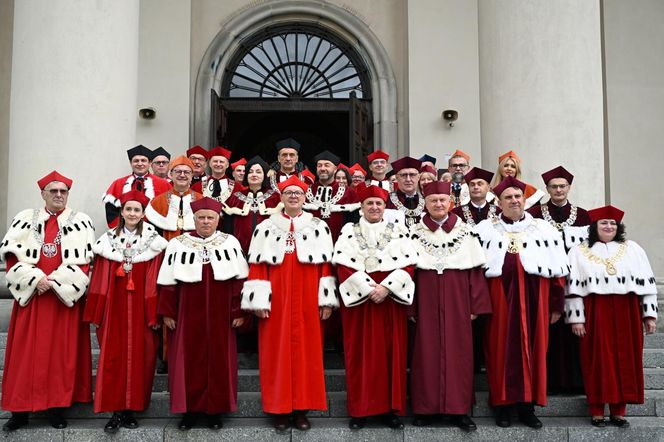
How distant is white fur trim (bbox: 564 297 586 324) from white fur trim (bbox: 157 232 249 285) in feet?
9.55

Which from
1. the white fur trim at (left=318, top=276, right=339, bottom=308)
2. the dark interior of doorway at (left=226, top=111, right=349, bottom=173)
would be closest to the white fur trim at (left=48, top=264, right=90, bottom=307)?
the white fur trim at (left=318, top=276, right=339, bottom=308)

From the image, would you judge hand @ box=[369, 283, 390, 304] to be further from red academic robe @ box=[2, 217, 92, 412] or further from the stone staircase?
red academic robe @ box=[2, 217, 92, 412]

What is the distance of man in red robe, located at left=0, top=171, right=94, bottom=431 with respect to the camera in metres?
6.01

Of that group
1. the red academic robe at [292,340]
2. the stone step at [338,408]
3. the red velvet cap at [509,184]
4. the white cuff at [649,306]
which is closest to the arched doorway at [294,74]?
the red velvet cap at [509,184]

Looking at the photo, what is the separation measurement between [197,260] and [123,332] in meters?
0.91

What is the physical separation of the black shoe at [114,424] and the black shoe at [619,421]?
425 cm

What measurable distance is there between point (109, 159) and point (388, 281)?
380cm

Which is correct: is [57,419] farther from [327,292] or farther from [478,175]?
[478,175]

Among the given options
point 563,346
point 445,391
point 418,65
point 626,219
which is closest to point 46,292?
point 445,391

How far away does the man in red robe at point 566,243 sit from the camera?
667 centimetres

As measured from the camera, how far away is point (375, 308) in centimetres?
616

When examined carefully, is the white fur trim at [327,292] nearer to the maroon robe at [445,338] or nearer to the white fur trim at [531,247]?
the maroon robe at [445,338]

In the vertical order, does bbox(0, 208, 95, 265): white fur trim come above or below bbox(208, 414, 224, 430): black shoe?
above

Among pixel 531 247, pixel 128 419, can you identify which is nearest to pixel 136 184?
pixel 128 419
